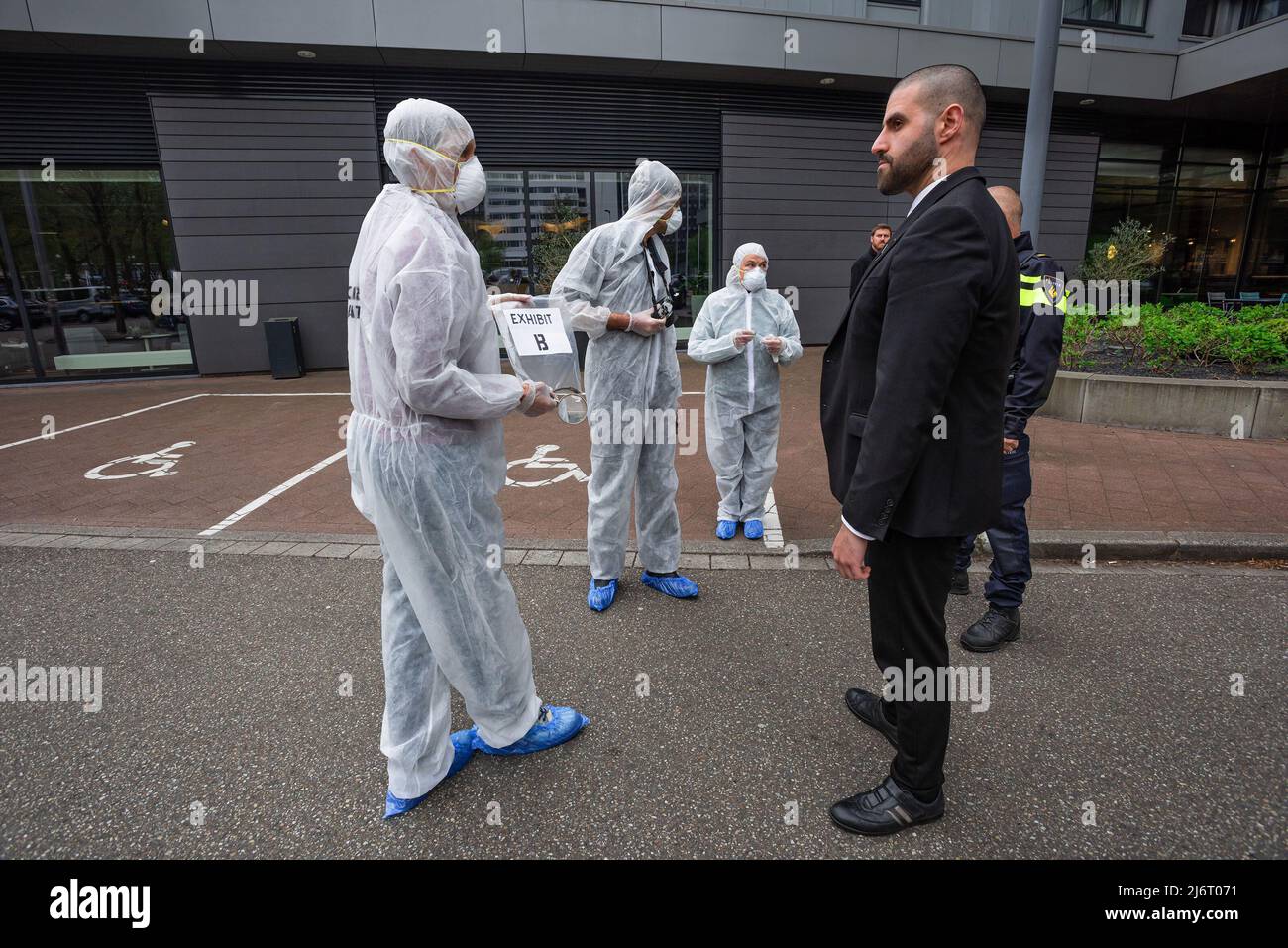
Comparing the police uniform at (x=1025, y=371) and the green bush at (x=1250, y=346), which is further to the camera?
the green bush at (x=1250, y=346)

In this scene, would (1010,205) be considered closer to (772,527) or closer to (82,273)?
(772,527)

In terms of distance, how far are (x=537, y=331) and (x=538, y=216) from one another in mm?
10361

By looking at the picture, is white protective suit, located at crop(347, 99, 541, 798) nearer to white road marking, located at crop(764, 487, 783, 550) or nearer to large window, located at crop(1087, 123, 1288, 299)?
white road marking, located at crop(764, 487, 783, 550)

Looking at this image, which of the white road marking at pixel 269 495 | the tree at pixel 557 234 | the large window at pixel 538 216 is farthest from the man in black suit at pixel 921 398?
the tree at pixel 557 234

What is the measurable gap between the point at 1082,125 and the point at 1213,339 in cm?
914

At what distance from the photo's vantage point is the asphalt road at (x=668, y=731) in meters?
2.20

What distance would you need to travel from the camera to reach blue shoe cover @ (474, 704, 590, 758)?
258cm

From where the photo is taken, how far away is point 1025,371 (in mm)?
3068

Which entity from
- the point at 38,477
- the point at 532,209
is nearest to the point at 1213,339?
the point at 532,209

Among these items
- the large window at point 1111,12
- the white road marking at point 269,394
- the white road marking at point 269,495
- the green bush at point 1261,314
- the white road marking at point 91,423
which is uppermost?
the large window at point 1111,12

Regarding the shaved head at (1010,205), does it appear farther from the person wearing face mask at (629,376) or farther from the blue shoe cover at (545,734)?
the blue shoe cover at (545,734)

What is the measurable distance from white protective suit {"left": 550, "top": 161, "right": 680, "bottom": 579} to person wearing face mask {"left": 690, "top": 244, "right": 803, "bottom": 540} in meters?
0.74

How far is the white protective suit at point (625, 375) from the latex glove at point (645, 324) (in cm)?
6

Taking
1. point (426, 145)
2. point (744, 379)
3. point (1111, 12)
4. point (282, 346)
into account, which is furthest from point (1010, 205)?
point (1111, 12)
